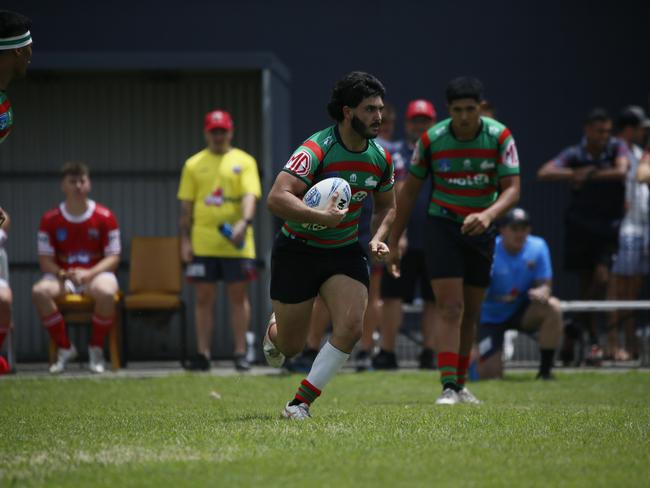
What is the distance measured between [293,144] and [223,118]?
3409mm

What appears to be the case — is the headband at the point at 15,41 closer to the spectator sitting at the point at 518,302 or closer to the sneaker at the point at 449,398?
the sneaker at the point at 449,398

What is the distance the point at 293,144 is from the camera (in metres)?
16.5

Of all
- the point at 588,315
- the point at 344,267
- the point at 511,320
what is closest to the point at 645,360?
the point at 588,315

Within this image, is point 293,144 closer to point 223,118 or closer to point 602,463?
point 223,118

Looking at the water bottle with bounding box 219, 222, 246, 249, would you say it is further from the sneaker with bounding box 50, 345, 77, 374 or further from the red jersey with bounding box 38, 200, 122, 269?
the sneaker with bounding box 50, 345, 77, 374

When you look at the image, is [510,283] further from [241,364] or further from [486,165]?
[486,165]

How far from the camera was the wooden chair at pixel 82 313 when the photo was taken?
13.0m

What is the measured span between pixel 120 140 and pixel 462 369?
22.7 feet

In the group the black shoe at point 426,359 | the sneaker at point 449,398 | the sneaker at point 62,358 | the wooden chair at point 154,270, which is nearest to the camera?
the sneaker at point 449,398

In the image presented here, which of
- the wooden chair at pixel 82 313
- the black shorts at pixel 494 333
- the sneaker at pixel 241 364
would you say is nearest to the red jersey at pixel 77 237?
the wooden chair at pixel 82 313

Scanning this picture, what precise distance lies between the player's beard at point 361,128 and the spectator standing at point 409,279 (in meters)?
4.91

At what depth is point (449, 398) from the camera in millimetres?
9172

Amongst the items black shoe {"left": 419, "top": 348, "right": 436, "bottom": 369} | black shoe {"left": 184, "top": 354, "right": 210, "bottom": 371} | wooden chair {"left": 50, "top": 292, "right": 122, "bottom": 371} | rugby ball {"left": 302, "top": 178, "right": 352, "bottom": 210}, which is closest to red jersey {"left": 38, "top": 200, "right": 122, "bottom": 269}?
wooden chair {"left": 50, "top": 292, "right": 122, "bottom": 371}

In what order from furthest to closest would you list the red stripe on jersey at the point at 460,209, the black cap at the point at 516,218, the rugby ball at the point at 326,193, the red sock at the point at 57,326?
the red sock at the point at 57,326
the black cap at the point at 516,218
the red stripe on jersey at the point at 460,209
the rugby ball at the point at 326,193
